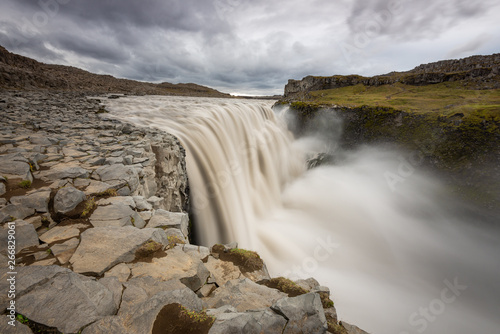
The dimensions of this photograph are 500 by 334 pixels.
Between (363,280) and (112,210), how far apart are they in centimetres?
1342

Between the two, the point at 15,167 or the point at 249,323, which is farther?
the point at 15,167

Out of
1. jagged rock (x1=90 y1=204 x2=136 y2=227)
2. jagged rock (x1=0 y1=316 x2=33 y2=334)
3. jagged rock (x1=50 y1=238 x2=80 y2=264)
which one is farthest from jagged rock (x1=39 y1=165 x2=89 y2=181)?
jagged rock (x1=0 y1=316 x2=33 y2=334)

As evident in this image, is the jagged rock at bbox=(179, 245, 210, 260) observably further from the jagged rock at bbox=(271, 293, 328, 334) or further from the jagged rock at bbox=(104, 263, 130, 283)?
the jagged rock at bbox=(271, 293, 328, 334)

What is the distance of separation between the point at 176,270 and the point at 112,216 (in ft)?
6.69

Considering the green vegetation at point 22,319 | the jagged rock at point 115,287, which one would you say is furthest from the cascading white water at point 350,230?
the green vegetation at point 22,319

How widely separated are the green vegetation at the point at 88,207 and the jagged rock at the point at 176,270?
1.89 m

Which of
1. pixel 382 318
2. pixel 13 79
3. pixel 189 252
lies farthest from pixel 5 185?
pixel 13 79

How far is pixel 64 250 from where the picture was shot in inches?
128

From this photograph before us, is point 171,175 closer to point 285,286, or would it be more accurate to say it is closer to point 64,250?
point 64,250

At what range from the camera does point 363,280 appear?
A: 11.6 m

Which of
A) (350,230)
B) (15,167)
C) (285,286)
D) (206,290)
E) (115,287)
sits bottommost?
(350,230)

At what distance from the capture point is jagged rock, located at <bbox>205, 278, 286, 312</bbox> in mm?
3131

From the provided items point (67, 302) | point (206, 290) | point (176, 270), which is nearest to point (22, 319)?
point (67, 302)

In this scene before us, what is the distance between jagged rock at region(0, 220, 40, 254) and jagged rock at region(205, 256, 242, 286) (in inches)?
118
